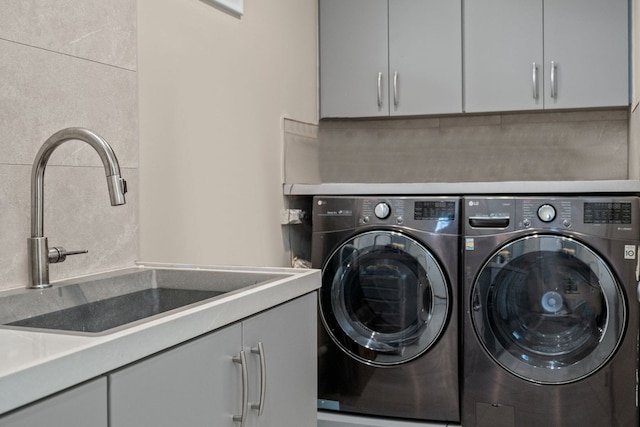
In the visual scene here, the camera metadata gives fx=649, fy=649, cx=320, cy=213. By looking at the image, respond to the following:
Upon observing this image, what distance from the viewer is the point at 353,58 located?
345 centimetres

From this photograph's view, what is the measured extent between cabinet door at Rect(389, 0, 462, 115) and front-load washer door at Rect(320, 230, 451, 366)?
0.93 m

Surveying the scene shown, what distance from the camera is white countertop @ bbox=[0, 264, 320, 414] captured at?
806mm

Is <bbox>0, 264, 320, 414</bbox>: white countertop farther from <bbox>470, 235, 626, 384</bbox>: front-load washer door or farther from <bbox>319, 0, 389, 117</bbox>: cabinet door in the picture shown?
<bbox>319, 0, 389, 117</bbox>: cabinet door

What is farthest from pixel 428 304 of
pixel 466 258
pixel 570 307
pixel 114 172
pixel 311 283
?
pixel 114 172

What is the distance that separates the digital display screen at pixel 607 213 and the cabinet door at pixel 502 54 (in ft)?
2.66

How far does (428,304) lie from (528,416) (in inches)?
22.8

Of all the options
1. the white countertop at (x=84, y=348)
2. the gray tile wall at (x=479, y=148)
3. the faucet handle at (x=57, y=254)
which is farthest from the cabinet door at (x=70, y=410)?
the gray tile wall at (x=479, y=148)

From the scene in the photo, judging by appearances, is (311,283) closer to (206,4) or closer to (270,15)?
(206,4)

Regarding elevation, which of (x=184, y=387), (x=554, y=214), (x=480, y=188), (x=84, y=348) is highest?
(x=480, y=188)

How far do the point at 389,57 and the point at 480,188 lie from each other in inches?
39.7

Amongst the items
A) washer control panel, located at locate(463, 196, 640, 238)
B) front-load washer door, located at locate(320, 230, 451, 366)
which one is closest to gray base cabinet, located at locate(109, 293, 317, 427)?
front-load washer door, located at locate(320, 230, 451, 366)

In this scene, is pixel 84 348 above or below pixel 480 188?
below

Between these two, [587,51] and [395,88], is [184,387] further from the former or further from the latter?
[587,51]

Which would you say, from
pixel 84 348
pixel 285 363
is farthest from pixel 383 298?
pixel 84 348
